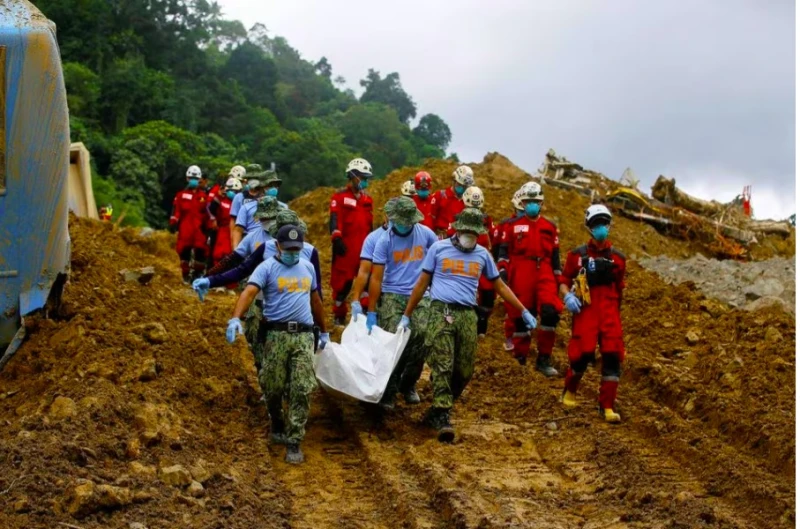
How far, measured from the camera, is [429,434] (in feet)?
31.2

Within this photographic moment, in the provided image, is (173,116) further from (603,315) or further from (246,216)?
(603,315)

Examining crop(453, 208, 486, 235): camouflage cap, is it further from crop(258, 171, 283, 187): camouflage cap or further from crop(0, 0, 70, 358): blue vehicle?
crop(258, 171, 283, 187): camouflage cap

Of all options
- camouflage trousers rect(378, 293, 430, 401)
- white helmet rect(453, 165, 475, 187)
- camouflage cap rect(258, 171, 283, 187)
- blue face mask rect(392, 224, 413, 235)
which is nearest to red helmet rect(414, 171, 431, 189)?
white helmet rect(453, 165, 475, 187)

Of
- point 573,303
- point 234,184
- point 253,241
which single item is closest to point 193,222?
point 234,184

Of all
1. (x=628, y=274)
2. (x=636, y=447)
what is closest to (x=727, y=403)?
(x=636, y=447)

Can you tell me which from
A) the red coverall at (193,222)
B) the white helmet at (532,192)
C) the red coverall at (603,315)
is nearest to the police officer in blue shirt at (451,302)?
the red coverall at (603,315)

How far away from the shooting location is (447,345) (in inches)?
372

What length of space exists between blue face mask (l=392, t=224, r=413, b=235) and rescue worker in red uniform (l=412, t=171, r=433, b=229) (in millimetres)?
2532

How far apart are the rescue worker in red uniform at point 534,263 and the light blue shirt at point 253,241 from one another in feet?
9.25

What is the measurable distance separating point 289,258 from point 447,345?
163 centimetres

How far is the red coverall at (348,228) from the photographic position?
516 inches

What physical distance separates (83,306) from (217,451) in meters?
2.92

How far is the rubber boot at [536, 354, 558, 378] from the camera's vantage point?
39.1ft

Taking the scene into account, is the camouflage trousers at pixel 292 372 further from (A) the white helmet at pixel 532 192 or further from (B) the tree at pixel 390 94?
(B) the tree at pixel 390 94
